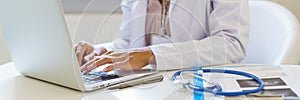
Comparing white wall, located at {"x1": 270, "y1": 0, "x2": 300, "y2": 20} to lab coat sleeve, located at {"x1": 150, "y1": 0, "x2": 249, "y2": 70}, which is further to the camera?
white wall, located at {"x1": 270, "y1": 0, "x2": 300, "y2": 20}

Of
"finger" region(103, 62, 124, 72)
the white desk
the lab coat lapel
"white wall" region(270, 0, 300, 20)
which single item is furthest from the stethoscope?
"white wall" region(270, 0, 300, 20)

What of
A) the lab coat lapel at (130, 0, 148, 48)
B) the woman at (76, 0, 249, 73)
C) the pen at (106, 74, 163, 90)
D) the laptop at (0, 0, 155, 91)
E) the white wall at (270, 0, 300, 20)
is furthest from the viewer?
the white wall at (270, 0, 300, 20)

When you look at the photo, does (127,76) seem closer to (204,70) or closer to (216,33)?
(204,70)

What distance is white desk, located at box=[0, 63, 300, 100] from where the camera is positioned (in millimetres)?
658

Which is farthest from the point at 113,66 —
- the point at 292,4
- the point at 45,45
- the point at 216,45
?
the point at 292,4

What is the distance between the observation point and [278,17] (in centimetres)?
124

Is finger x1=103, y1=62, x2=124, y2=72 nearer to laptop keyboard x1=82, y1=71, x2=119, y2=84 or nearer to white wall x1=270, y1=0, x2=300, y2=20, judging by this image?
laptop keyboard x1=82, y1=71, x2=119, y2=84

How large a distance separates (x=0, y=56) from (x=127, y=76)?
128 cm

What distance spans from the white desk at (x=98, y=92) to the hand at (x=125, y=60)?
71mm

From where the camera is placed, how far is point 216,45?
35.4 inches

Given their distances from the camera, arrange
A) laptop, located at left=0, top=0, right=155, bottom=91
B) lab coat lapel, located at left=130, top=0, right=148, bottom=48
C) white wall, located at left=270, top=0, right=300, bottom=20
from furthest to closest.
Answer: white wall, located at left=270, top=0, right=300, bottom=20, lab coat lapel, located at left=130, top=0, right=148, bottom=48, laptop, located at left=0, top=0, right=155, bottom=91

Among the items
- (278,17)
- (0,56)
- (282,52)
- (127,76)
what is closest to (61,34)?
(127,76)

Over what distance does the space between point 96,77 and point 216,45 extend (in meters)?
0.33

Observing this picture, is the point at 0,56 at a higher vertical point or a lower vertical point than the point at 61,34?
lower
